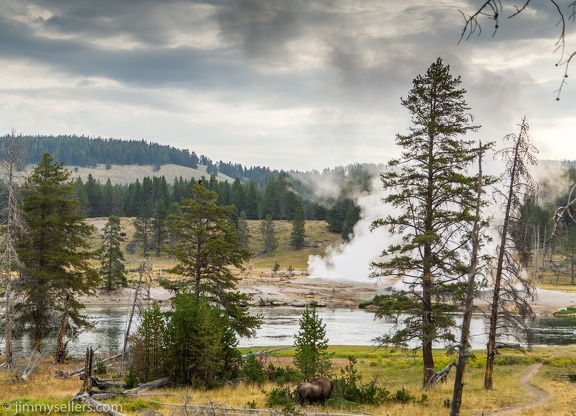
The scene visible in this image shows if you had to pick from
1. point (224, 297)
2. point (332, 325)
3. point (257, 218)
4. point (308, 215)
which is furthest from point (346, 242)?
point (224, 297)

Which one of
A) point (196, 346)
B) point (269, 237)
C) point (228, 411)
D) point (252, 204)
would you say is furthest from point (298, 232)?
point (228, 411)

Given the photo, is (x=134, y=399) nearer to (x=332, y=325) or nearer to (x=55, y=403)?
(x=55, y=403)

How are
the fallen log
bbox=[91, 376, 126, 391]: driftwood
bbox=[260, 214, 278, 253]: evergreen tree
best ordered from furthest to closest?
bbox=[260, 214, 278, 253]: evergreen tree
bbox=[91, 376, 126, 391]: driftwood
the fallen log

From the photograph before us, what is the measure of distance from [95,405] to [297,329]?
36.2 m

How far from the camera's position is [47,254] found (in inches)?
1348

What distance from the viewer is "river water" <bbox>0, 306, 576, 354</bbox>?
44.9 metres

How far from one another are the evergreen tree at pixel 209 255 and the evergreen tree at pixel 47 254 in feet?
27.3

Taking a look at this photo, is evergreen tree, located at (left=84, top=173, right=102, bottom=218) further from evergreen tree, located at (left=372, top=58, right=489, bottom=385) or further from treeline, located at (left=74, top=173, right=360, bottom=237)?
evergreen tree, located at (left=372, top=58, right=489, bottom=385)

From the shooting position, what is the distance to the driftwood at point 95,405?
16.9m

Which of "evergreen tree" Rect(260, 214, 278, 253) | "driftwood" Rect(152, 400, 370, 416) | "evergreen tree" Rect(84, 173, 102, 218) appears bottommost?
"driftwood" Rect(152, 400, 370, 416)

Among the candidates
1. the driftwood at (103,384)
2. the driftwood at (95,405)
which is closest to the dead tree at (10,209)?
the driftwood at (103,384)

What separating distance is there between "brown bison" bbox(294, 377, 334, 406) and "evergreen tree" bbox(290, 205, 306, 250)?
107578 mm

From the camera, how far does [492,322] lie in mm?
24516

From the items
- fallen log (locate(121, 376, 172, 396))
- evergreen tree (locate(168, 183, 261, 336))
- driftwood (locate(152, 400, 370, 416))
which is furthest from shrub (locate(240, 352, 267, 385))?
driftwood (locate(152, 400, 370, 416))
